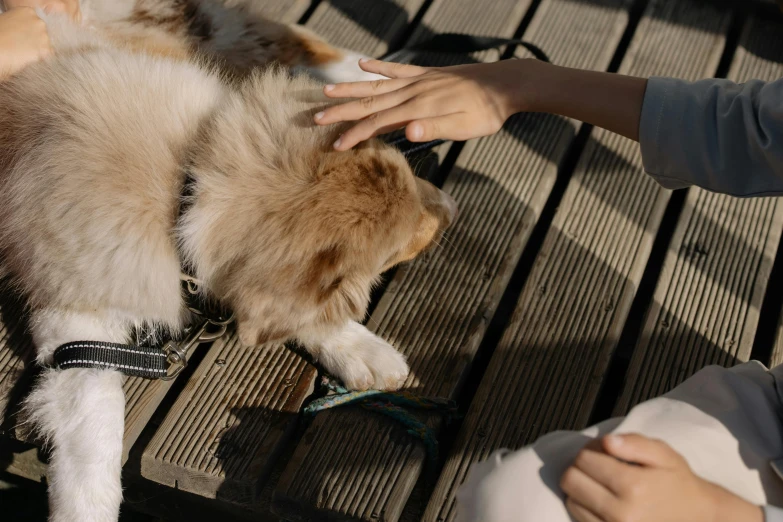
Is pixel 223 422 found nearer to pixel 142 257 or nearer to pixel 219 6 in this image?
pixel 142 257

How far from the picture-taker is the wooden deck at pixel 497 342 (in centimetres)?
189

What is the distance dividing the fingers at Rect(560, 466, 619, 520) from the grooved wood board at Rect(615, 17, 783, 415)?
71cm

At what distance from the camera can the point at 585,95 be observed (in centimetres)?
196

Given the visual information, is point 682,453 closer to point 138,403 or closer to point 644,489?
point 644,489

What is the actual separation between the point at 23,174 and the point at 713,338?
7.22 ft

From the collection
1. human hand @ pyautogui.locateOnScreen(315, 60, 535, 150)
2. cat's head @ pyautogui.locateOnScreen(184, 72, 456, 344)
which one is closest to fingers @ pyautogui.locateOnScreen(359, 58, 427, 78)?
human hand @ pyautogui.locateOnScreen(315, 60, 535, 150)

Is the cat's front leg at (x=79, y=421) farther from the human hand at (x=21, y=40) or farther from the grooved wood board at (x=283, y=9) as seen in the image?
the grooved wood board at (x=283, y=9)

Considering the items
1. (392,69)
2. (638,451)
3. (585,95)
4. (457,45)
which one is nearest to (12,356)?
(392,69)

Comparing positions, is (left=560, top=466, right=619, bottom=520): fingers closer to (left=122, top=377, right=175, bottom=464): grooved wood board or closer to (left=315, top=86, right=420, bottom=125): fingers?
(left=315, top=86, right=420, bottom=125): fingers

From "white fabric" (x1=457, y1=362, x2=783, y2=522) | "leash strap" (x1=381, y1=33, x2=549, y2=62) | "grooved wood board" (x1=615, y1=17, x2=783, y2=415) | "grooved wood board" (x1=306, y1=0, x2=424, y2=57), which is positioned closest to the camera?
"white fabric" (x1=457, y1=362, x2=783, y2=522)

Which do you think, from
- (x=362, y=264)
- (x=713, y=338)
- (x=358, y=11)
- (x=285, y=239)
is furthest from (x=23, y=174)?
(x=713, y=338)

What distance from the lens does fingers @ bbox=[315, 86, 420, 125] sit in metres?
1.64

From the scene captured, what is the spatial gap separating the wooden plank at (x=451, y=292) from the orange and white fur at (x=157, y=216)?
310mm

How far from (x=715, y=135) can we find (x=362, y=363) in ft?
4.08
